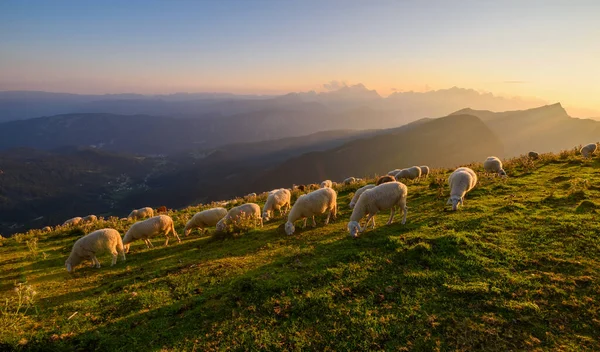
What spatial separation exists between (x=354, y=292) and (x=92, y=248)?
424 inches

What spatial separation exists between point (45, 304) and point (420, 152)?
593ft

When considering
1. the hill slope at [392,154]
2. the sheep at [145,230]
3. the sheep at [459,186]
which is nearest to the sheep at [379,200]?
the sheep at [459,186]

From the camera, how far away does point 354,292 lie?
723cm

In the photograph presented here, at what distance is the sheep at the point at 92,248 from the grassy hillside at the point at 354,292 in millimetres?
533

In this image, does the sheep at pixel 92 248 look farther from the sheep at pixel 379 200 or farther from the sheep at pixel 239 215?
the sheep at pixel 379 200

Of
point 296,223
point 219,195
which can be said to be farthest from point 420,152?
point 296,223

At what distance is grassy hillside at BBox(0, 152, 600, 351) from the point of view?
5.94 m

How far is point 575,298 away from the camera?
6.48 meters

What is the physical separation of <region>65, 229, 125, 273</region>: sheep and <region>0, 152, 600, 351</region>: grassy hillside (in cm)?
53

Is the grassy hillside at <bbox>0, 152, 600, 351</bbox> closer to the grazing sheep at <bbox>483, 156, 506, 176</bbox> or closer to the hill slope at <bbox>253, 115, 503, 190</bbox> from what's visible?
the grazing sheep at <bbox>483, 156, 506, 176</bbox>

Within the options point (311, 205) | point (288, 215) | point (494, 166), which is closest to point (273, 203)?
point (288, 215)

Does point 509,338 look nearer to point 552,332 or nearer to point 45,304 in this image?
point 552,332

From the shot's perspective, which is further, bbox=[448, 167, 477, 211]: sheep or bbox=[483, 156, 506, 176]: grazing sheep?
bbox=[483, 156, 506, 176]: grazing sheep

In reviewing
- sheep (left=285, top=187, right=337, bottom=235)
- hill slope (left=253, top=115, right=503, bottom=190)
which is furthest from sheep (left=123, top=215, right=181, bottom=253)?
hill slope (left=253, top=115, right=503, bottom=190)
